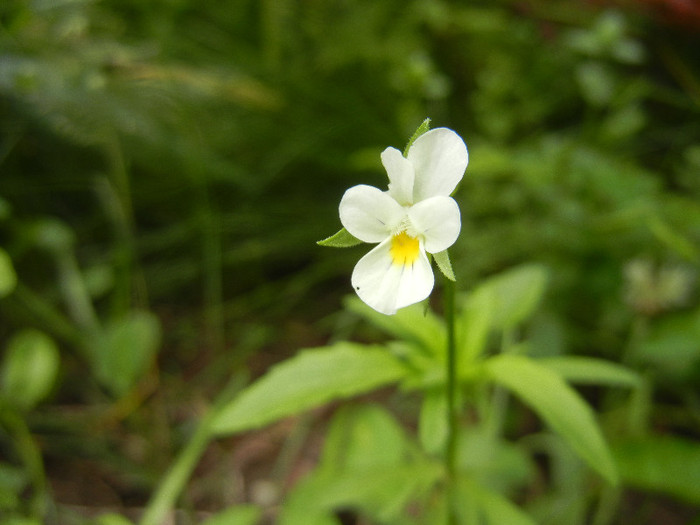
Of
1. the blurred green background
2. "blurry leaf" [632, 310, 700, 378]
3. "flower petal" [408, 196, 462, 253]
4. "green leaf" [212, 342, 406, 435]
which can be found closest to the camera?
"flower petal" [408, 196, 462, 253]

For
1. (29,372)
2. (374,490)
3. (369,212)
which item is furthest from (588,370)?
(29,372)

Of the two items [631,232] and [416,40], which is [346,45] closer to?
[416,40]

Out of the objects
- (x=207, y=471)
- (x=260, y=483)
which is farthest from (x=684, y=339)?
(x=207, y=471)

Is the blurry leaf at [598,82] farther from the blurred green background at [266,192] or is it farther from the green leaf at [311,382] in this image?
the green leaf at [311,382]

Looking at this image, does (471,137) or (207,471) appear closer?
(207,471)

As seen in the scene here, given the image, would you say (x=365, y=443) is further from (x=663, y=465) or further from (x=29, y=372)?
(x=29, y=372)

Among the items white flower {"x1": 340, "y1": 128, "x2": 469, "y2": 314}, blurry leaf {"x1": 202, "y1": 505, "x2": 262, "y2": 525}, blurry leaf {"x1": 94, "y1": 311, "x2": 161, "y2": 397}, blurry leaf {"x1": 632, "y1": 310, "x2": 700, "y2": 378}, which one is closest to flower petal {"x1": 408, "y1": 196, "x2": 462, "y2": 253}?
white flower {"x1": 340, "y1": 128, "x2": 469, "y2": 314}

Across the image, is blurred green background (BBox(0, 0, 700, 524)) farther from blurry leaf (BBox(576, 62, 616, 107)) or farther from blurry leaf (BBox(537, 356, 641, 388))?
blurry leaf (BBox(537, 356, 641, 388))
